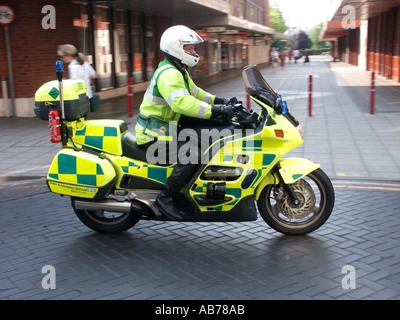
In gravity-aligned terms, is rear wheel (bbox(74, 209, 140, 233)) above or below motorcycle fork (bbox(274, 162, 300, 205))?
below

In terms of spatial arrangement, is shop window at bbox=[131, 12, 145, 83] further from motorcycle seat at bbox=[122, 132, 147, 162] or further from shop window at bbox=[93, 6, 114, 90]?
motorcycle seat at bbox=[122, 132, 147, 162]

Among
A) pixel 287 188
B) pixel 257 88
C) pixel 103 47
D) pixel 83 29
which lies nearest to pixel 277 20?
pixel 103 47

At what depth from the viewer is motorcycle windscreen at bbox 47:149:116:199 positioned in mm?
4395

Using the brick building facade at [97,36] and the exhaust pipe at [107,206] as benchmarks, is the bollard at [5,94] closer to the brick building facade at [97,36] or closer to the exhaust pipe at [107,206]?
the brick building facade at [97,36]

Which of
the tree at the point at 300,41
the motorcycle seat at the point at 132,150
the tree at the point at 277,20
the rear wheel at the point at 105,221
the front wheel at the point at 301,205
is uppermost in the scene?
the tree at the point at 277,20

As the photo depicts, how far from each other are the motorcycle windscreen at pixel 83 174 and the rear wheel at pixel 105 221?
0.35 m

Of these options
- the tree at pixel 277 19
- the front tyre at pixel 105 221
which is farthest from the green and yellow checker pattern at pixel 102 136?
the tree at pixel 277 19

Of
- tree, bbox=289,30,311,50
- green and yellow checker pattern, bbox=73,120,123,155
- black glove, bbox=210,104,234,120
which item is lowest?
green and yellow checker pattern, bbox=73,120,123,155

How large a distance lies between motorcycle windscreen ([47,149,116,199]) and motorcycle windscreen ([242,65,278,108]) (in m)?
1.40

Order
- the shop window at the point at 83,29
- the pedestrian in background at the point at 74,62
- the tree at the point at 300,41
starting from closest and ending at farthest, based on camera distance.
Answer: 1. the pedestrian in background at the point at 74,62
2. the shop window at the point at 83,29
3. the tree at the point at 300,41

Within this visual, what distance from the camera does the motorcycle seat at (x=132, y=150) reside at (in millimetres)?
4449

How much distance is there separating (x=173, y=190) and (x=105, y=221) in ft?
2.93

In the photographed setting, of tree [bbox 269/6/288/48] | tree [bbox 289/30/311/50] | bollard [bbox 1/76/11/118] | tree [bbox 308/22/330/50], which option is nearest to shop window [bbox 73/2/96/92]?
bollard [bbox 1/76/11/118]

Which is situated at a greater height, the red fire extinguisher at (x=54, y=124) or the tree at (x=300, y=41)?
the tree at (x=300, y=41)
